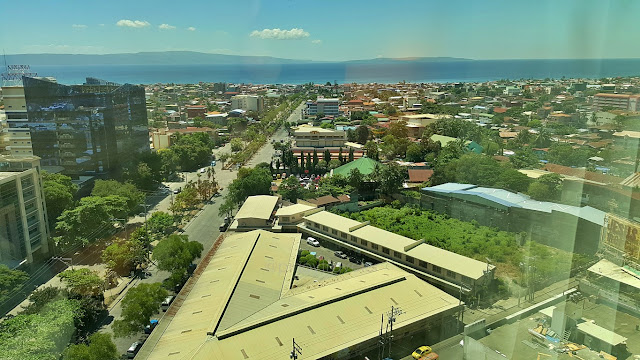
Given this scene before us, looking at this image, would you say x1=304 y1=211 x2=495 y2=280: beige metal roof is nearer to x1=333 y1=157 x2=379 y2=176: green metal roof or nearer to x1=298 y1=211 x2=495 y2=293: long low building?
x1=298 y1=211 x2=495 y2=293: long low building

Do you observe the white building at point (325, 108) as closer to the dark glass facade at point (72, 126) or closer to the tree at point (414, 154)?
the tree at point (414, 154)

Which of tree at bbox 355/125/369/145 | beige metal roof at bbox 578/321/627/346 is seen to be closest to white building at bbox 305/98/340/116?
tree at bbox 355/125/369/145

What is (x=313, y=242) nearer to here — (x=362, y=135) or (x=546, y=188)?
(x=546, y=188)

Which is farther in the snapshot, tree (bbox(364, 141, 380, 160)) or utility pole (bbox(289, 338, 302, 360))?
tree (bbox(364, 141, 380, 160))

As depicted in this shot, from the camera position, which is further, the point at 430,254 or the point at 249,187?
the point at 249,187

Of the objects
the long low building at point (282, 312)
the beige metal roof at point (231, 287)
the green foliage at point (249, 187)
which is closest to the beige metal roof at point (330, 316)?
the long low building at point (282, 312)

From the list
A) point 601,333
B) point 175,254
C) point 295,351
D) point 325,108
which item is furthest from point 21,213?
point 325,108
